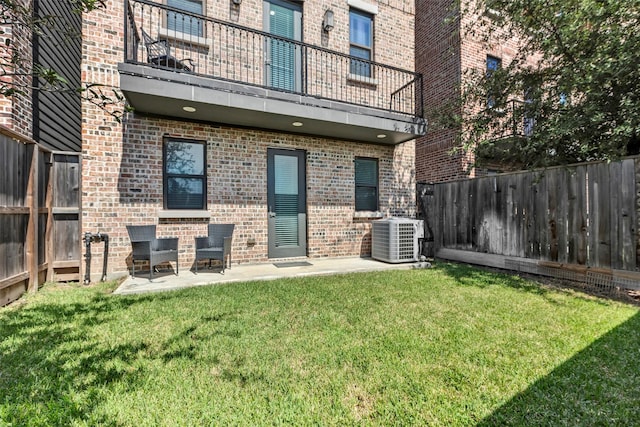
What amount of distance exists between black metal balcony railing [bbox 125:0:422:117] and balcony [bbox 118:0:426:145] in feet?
0.06

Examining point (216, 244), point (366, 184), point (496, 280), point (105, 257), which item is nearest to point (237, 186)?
point (216, 244)

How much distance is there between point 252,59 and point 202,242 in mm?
3982

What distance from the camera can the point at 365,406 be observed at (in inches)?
71.3

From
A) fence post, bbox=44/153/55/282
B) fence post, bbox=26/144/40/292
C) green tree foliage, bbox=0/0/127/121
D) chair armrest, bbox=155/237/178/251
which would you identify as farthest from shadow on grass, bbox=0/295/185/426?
chair armrest, bbox=155/237/178/251

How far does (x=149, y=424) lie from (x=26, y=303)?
10.9ft

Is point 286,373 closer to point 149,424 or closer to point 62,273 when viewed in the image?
point 149,424

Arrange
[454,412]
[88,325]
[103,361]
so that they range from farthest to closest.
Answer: [88,325] → [103,361] → [454,412]

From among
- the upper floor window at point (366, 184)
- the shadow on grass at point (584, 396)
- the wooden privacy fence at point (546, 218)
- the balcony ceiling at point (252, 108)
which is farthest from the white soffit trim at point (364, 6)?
the shadow on grass at point (584, 396)

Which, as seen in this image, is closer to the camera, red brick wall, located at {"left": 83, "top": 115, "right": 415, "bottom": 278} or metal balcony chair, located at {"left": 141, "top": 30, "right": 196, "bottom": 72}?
metal balcony chair, located at {"left": 141, "top": 30, "right": 196, "bottom": 72}

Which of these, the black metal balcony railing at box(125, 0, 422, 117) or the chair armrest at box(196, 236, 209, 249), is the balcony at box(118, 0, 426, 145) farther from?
the chair armrest at box(196, 236, 209, 249)

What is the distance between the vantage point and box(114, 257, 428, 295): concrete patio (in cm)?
453

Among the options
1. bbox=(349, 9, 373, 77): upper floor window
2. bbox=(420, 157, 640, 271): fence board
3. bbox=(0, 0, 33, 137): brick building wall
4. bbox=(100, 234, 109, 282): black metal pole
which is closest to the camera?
bbox=(0, 0, 33, 137): brick building wall

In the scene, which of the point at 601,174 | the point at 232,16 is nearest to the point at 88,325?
the point at 232,16

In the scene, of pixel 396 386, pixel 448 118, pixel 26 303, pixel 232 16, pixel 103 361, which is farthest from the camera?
pixel 448 118
